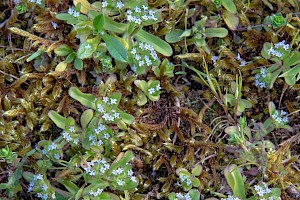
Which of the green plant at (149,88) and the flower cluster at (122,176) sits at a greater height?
the green plant at (149,88)

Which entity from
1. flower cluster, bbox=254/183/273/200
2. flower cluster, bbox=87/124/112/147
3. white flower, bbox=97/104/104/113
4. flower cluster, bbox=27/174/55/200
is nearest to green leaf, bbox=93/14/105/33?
white flower, bbox=97/104/104/113

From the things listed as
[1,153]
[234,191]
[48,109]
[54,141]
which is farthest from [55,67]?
[234,191]

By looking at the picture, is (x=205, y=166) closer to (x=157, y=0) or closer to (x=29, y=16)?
(x=157, y=0)

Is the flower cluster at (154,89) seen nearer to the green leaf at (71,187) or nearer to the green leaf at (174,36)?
the green leaf at (174,36)

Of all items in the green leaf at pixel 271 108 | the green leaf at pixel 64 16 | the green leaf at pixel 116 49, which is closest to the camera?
the green leaf at pixel 116 49

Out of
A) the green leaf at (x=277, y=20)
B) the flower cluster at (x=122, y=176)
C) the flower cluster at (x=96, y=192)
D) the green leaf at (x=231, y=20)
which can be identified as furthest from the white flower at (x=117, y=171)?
the green leaf at (x=277, y=20)

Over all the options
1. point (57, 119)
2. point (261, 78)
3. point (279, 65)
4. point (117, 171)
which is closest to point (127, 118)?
point (117, 171)
